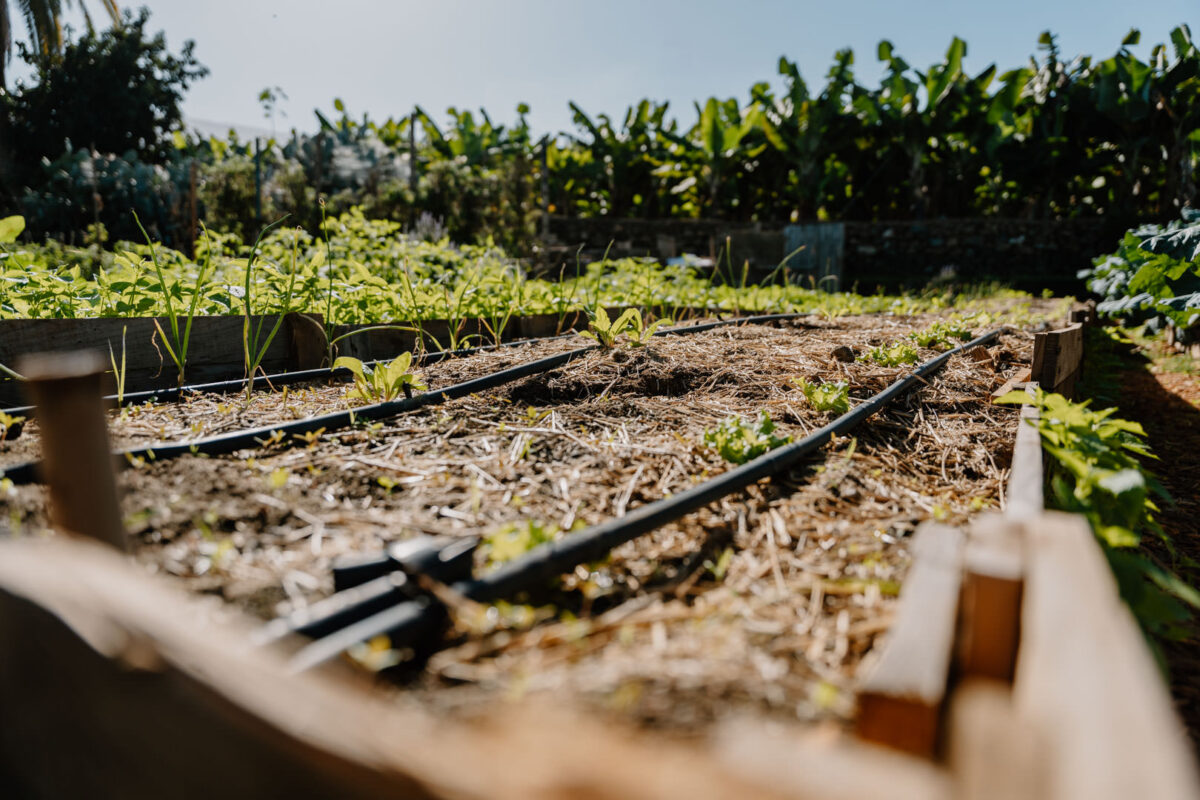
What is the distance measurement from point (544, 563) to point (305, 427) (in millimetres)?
1115

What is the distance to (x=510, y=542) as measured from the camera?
3.99 ft

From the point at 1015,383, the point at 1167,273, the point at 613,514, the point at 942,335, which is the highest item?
the point at 1167,273

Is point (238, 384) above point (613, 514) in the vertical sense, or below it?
above

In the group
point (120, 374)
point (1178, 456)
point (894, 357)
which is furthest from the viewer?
point (1178, 456)

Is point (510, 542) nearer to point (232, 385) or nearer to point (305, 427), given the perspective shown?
point (305, 427)

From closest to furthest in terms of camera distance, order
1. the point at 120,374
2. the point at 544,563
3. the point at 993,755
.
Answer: the point at 993,755, the point at 544,563, the point at 120,374

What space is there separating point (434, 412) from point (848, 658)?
1550 millimetres

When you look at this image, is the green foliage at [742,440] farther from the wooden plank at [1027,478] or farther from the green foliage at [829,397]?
the wooden plank at [1027,478]

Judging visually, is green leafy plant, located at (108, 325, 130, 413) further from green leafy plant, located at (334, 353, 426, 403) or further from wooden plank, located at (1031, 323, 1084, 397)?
wooden plank, located at (1031, 323, 1084, 397)

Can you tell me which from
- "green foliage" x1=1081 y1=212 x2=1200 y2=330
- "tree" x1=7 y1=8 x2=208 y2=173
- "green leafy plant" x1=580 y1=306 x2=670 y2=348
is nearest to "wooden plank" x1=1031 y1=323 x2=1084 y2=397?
"green leafy plant" x1=580 y1=306 x2=670 y2=348

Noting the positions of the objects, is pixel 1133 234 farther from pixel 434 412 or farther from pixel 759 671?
pixel 759 671

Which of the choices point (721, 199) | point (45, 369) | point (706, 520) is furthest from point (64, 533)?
point (721, 199)

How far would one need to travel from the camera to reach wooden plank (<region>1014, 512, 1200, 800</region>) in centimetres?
49

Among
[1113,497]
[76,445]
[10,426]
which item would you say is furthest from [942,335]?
[10,426]
